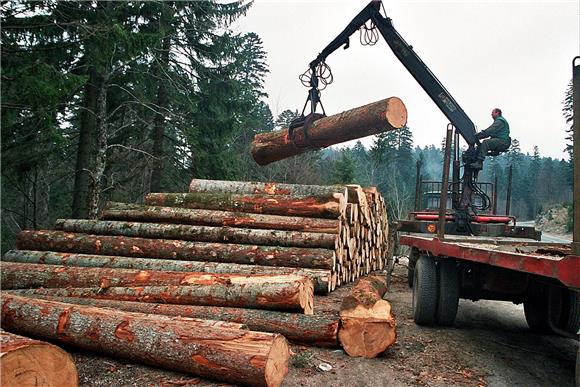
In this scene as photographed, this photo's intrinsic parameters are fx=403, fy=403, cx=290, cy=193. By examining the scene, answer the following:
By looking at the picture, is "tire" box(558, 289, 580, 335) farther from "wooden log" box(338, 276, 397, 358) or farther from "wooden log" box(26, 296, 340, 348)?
"wooden log" box(26, 296, 340, 348)

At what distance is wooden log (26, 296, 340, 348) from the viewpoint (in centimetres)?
423

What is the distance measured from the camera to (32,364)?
2598 mm

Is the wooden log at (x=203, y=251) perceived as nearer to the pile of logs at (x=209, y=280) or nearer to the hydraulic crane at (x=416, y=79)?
the pile of logs at (x=209, y=280)

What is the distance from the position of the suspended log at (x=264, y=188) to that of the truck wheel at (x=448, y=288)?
9.93 feet

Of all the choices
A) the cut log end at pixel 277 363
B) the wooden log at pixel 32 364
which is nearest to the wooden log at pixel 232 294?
the cut log end at pixel 277 363

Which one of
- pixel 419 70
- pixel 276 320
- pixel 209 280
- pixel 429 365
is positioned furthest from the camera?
pixel 419 70

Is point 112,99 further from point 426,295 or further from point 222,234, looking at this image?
point 426,295

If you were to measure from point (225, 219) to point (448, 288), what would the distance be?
408 centimetres

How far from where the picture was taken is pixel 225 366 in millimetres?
3160

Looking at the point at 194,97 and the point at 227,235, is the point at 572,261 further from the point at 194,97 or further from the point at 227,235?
the point at 194,97

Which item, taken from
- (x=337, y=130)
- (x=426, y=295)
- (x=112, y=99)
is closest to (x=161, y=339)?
(x=426, y=295)

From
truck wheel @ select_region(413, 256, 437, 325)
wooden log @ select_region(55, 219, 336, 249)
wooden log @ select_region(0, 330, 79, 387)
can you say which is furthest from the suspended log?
wooden log @ select_region(0, 330, 79, 387)

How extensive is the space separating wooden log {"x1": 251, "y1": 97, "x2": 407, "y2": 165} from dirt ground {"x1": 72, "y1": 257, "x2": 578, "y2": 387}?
281 centimetres

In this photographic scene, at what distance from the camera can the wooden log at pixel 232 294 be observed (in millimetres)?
4449
